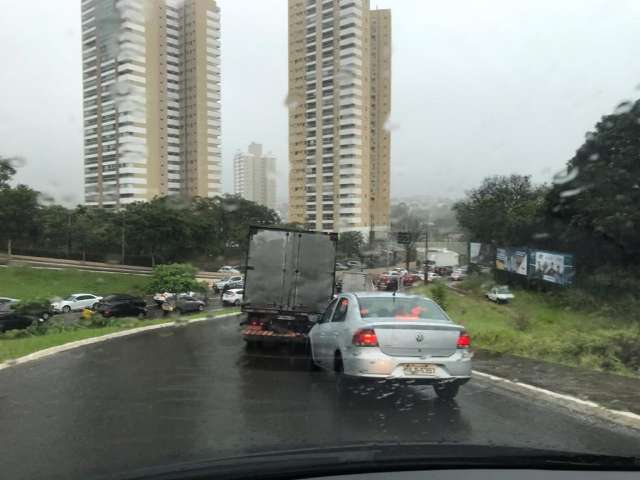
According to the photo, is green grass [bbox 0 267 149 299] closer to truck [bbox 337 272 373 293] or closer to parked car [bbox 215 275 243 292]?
parked car [bbox 215 275 243 292]

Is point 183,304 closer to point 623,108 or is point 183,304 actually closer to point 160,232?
point 160,232

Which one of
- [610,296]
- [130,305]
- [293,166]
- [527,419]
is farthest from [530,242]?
[527,419]

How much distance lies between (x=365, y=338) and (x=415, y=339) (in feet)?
1.78

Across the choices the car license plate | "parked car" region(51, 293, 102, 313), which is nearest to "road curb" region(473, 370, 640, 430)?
the car license plate

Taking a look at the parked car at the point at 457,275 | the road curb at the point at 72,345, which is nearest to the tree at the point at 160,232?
the parked car at the point at 457,275

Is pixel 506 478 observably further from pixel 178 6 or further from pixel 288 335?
pixel 178 6

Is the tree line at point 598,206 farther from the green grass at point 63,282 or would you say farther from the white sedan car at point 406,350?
the green grass at point 63,282

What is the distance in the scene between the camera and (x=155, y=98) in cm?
1667

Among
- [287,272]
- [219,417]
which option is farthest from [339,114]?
→ [219,417]

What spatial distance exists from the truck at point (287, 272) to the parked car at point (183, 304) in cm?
1771

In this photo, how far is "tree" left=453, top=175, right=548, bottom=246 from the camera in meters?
39.1

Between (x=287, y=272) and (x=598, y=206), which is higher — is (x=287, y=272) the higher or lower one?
the lower one

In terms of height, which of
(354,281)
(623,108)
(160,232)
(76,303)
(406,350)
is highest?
(623,108)

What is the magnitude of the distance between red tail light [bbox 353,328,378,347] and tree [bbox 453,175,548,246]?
3255cm
